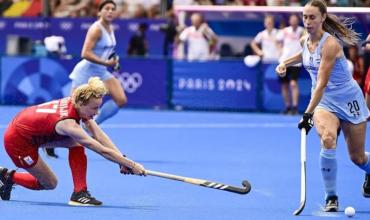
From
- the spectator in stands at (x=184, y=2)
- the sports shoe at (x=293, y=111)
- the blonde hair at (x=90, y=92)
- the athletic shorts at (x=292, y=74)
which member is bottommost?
the sports shoe at (x=293, y=111)

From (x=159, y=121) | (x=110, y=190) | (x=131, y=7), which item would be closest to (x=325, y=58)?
(x=110, y=190)

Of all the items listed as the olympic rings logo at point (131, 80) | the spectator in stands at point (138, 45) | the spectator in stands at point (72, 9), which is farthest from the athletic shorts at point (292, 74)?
the spectator in stands at point (72, 9)

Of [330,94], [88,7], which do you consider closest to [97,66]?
[330,94]

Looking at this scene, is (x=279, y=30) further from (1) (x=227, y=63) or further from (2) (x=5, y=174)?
(2) (x=5, y=174)

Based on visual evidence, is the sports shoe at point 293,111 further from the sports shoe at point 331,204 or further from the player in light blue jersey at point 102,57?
the sports shoe at point 331,204

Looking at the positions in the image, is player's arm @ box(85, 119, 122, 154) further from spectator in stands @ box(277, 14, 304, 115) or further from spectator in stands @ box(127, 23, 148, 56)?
spectator in stands @ box(127, 23, 148, 56)

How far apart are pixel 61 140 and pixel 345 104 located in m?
2.65

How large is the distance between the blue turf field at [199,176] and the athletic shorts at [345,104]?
2.90 ft

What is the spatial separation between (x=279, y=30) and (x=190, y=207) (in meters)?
12.1

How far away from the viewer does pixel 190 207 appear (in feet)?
31.5

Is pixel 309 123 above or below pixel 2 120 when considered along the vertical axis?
above

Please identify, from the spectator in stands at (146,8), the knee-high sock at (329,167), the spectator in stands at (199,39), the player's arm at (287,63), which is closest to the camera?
the knee-high sock at (329,167)

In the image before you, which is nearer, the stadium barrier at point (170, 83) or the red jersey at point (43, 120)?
the red jersey at point (43, 120)

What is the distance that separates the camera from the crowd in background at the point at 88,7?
23.2 m
